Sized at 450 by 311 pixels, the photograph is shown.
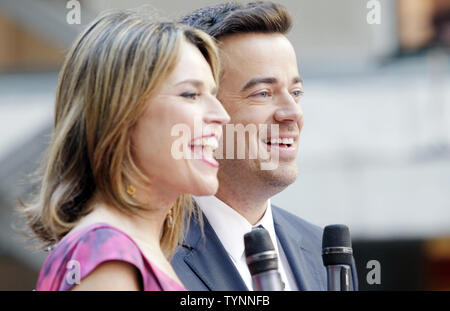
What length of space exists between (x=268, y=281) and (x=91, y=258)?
0.30 m

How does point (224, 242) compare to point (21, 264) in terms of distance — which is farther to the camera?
point (21, 264)

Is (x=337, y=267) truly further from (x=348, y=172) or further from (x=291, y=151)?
(x=348, y=172)

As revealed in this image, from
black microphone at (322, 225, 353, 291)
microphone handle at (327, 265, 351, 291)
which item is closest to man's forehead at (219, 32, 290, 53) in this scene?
black microphone at (322, 225, 353, 291)

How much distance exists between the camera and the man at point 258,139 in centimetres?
177

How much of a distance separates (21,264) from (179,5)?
1.90 meters

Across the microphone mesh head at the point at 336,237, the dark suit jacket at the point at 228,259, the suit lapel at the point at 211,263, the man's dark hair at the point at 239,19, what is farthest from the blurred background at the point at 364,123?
the microphone mesh head at the point at 336,237

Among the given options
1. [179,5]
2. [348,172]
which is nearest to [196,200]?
[179,5]

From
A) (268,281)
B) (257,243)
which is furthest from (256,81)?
(268,281)

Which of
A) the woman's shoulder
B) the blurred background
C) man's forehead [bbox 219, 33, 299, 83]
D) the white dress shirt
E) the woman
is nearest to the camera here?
the woman's shoulder

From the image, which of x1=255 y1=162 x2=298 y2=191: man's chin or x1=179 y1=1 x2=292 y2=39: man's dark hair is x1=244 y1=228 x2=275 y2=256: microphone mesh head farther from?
x1=179 y1=1 x2=292 y2=39: man's dark hair

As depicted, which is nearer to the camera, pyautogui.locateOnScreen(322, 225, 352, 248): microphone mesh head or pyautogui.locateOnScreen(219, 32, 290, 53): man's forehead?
pyautogui.locateOnScreen(322, 225, 352, 248): microphone mesh head

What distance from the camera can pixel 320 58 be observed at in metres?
5.25

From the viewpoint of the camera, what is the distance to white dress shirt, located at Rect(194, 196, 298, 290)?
5.73 feet

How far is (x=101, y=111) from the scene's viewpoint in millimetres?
1287
